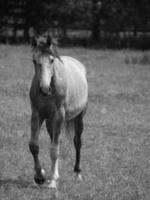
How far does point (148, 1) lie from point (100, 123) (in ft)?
85.4

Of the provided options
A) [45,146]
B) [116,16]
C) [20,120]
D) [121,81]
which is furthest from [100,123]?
[116,16]

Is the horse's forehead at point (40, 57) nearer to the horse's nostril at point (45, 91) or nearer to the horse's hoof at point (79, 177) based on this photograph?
the horse's nostril at point (45, 91)

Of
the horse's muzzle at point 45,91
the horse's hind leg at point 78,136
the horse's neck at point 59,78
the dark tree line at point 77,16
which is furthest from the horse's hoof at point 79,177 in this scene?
the dark tree line at point 77,16

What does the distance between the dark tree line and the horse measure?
24.9 m

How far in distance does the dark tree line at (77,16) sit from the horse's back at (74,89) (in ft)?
→ 79.9

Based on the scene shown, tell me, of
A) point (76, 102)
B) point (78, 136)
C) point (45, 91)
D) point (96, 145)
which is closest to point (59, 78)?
point (45, 91)

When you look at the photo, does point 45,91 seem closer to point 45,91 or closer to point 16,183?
point 45,91

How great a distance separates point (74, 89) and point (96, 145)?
217 centimetres

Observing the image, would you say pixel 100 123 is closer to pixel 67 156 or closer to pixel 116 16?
pixel 67 156

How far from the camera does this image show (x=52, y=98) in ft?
22.9

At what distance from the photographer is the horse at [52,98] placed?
6.60 metres

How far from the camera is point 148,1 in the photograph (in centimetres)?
3634

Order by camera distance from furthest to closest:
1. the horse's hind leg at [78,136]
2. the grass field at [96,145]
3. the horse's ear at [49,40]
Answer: the horse's hind leg at [78,136] → the grass field at [96,145] → the horse's ear at [49,40]

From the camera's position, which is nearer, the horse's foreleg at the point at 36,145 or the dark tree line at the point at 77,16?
the horse's foreleg at the point at 36,145
